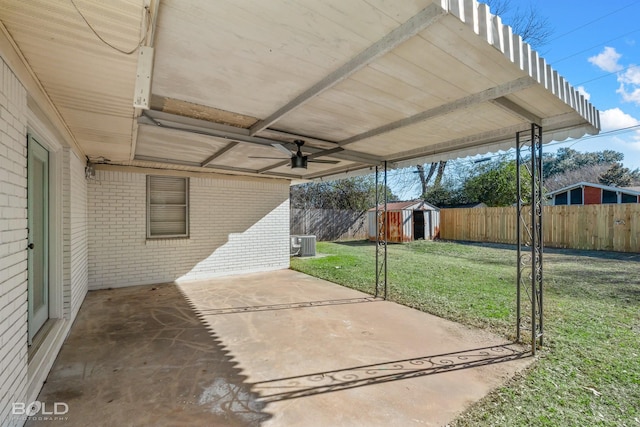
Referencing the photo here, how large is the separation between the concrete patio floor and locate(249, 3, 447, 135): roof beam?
2.53m

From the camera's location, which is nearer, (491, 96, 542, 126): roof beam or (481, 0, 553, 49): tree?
(491, 96, 542, 126): roof beam

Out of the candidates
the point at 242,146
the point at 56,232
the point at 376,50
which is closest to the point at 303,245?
the point at 242,146

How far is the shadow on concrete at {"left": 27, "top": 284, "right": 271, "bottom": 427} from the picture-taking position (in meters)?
2.21

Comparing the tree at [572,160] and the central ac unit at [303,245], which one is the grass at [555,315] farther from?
the tree at [572,160]

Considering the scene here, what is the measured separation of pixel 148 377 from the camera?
2727mm

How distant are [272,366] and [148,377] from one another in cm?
112

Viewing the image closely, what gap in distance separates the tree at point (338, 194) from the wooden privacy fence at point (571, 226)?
527cm

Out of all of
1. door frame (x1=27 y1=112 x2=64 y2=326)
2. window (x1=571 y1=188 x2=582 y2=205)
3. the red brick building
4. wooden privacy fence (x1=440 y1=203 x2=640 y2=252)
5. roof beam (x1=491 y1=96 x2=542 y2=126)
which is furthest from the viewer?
window (x1=571 y1=188 x2=582 y2=205)

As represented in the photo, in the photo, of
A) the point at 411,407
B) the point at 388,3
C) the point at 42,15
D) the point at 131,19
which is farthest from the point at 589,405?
the point at 42,15

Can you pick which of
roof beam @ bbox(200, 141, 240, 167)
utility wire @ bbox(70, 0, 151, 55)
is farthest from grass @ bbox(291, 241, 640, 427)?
roof beam @ bbox(200, 141, 240, 167)

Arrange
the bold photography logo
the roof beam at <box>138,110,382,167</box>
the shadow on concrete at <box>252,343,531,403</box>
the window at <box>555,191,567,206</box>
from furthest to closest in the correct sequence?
the window at <box>555,191,567,206</box>
the roof beam at <box>138,110,382,167</box>
the shadow on concrete at <box>252,343,531,403</box>
the bold photography logo

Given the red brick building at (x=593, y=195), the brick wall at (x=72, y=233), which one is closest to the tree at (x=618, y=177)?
the red brick building at (x=593, y=195)

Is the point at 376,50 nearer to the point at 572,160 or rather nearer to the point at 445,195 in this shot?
the point at 445,195

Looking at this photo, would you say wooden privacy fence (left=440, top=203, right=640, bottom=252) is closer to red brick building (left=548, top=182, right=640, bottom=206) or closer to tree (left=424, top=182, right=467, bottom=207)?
red brick building (left=548, top=182, right=640, bottom=206)
